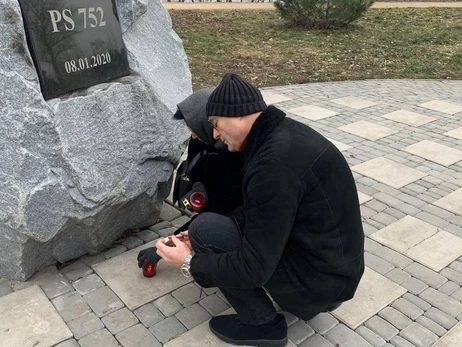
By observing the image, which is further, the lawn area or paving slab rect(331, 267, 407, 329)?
the lawn area

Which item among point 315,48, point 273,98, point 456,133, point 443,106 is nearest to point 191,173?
point 456,133

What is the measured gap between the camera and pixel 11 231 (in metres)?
2.64

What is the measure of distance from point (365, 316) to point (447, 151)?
2781 millimetres

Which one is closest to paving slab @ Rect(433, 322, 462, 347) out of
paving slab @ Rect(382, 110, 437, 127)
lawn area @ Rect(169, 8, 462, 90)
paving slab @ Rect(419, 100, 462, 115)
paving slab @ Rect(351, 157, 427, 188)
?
paving slab @ Rect(351, 157, 427, 188)

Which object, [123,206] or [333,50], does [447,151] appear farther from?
[333,50]

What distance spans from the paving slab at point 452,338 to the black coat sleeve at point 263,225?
1100 millimetres

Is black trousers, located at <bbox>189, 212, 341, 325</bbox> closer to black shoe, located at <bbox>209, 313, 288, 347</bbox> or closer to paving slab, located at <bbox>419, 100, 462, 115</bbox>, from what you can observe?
black shoe, located at <bbox>209, 313, 288, 347</bbox>

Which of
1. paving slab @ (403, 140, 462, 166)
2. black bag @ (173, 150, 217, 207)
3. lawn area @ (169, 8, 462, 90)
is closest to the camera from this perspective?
black bag @ (173, 150, 217, 207)

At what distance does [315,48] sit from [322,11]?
5.50 feet

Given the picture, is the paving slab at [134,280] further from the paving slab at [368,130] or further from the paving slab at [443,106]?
the paving slab at [443,106]

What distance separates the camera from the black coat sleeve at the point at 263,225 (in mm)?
1929

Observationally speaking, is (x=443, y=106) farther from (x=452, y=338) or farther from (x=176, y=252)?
(x=176, y=252)

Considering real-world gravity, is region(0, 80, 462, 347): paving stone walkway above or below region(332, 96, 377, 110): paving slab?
above

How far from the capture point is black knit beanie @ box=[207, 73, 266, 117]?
2.02 metres
